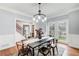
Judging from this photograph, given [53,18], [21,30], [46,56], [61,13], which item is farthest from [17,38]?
[61,13]

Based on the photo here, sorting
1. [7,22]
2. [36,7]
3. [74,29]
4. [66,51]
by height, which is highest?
[36,7]

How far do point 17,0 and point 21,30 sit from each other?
1.82ft

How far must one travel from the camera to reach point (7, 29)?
4.79 ft

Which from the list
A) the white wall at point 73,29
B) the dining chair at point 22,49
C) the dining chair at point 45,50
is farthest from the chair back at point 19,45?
the white wall at point 73,29

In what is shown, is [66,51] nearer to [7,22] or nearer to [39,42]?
[39,42]

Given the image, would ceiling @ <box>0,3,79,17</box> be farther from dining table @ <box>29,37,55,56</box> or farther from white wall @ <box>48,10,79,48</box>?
dining table @ <box>29,37,55,56</box>

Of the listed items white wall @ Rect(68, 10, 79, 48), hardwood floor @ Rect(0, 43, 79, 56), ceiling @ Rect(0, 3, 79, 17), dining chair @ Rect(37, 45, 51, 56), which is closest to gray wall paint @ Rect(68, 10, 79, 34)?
white wall @ Rect(68, 10, 79, 48)

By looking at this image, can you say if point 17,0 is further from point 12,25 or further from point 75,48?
point 75,48

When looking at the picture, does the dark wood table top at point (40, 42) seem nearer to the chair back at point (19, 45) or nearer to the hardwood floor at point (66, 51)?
the chair back at point (19, 45)

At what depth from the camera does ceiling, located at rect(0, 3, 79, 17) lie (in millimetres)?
1458

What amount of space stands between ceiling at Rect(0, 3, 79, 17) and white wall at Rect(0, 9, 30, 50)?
132mm

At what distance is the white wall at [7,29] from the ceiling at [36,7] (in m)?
0.13

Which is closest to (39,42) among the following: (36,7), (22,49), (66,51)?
(22,49)

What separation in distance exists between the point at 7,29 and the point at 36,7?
658mm
